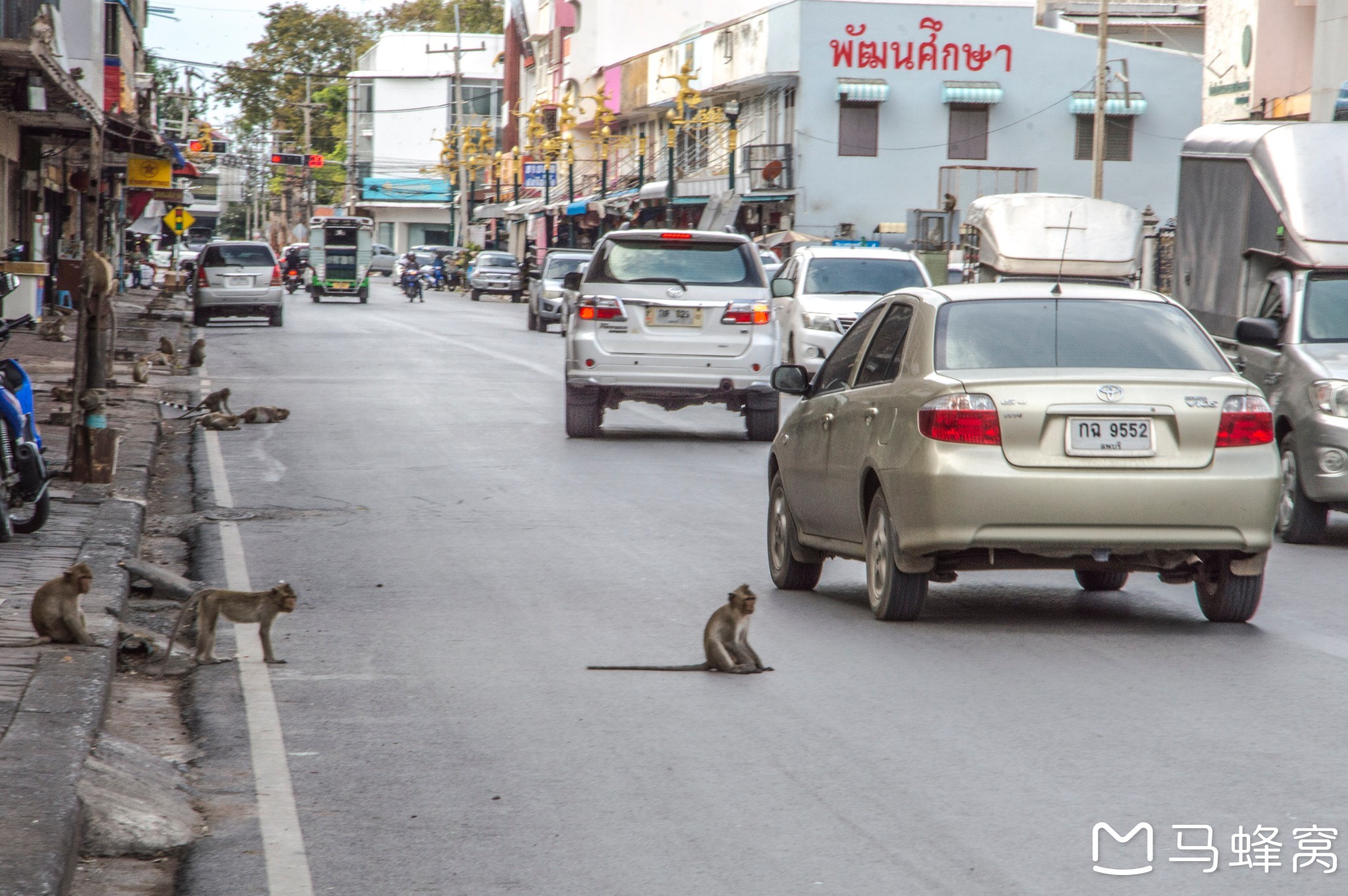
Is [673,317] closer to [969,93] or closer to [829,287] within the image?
[829,287]

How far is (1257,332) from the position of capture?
12203 mm

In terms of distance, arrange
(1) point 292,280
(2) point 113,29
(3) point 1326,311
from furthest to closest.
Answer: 1. (1) point 292,280
2. (2) point 113,29
3. (3) point 1326,311

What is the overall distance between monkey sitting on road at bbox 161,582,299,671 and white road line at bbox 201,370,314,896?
14 cm

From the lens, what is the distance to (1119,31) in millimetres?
63062

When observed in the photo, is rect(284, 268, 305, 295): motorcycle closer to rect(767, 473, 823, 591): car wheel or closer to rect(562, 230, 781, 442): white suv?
rect(562, 230, 781, 442): white suv

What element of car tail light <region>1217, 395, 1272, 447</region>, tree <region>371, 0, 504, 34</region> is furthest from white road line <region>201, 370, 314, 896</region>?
tree <region>371, 0, 504, 34</region>

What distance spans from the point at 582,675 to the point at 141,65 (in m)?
61.0

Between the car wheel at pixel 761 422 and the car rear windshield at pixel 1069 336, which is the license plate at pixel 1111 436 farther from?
the car wheel at pixel 761 422

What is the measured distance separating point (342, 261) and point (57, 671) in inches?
2110

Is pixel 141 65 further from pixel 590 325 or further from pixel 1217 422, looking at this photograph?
pixel 1217 422

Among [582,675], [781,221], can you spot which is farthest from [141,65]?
[582,675]

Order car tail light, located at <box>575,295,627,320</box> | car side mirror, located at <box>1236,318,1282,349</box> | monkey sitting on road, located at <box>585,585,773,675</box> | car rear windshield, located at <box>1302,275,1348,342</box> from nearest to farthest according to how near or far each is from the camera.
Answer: monkey sitting on road, located at <box>585,585,773,675</box> → car side mirror, located at <box>1236,318,1282,349</box> → car rear windshield, located at <box>1302,275,1348,342</box> → car tail light, located at <box>575,295,627,320</box>

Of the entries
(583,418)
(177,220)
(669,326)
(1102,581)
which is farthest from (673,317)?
(177,220)

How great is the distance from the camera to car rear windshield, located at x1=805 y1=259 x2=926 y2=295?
79.7ft
